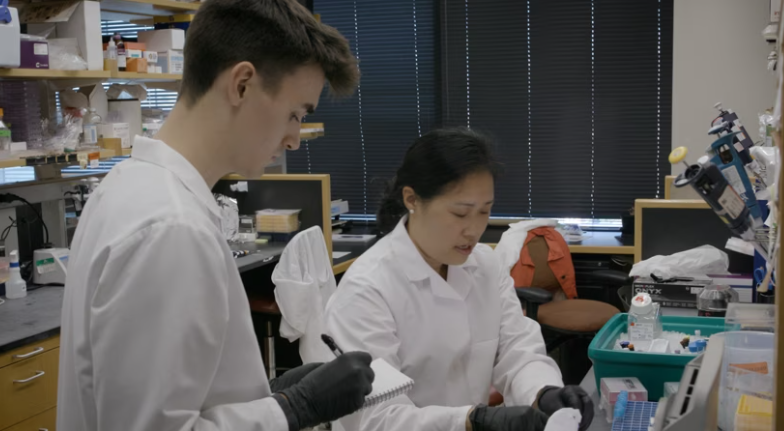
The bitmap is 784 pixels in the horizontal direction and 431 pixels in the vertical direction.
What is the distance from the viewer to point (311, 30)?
3.95ft

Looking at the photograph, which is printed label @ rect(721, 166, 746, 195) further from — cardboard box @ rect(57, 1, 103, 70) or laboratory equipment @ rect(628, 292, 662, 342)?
cardboard box @ rect(57, 1, 103, 70)

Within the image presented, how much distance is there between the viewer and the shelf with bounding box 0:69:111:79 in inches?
114

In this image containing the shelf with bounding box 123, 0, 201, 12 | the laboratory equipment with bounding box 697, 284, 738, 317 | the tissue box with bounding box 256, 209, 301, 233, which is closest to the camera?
the laboratory equipment with bounding box 697, 284, 738, 317

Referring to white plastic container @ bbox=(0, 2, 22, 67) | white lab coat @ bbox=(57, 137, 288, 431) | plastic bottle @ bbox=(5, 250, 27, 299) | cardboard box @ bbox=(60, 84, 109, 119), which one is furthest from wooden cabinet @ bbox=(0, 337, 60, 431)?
white lab coat @ bbox=(57, 137, 288, 431)

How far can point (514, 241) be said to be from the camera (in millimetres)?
4016

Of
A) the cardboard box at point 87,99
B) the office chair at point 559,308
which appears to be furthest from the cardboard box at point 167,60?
the office chair at point 559,308

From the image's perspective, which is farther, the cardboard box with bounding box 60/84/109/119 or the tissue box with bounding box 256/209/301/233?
the tissue box with bounding box 256/209/301/233

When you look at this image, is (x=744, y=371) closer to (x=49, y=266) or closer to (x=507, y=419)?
(x=507, y=419)

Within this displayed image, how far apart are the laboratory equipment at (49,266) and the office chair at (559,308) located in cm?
202

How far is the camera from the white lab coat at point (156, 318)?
979 mm

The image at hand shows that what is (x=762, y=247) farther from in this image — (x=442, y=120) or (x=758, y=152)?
(x=442, y=120)

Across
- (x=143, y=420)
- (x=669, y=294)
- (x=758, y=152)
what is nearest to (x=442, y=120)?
(x=669, y=294)

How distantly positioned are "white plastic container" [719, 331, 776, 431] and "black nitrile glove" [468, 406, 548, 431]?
336 mm

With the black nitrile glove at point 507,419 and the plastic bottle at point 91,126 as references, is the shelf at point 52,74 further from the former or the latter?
the black nitrile glove at point 507,419
